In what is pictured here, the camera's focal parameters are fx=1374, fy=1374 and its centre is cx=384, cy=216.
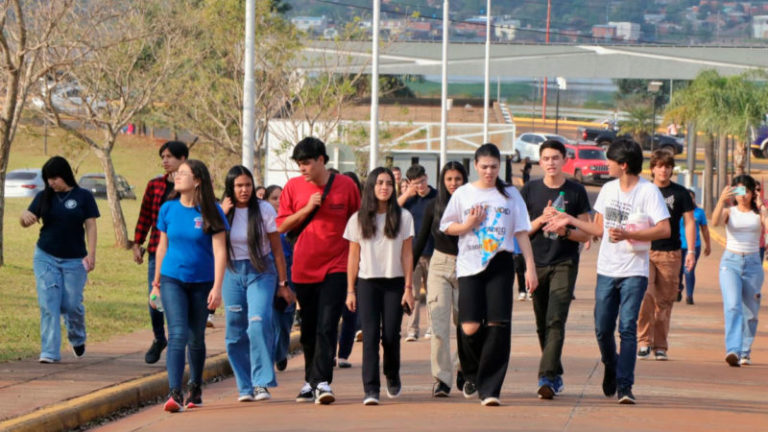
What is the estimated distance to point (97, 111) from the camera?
98.1 ft

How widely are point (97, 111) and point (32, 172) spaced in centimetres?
1806

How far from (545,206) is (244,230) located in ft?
7.50

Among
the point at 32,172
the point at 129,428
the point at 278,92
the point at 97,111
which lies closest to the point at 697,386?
the point at 129,428

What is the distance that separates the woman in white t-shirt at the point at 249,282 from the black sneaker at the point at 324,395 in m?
0.43

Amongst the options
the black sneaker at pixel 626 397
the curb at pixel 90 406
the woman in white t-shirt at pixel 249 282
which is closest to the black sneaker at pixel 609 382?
the black sneaker at pixel 626 397

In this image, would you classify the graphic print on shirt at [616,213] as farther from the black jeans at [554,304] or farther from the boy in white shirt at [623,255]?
the black jeans at [554,304]

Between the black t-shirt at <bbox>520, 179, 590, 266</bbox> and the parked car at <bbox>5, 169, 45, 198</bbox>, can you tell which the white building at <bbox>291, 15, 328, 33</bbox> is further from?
the black t-shirt at <bbox>520, 179, 590, 266</bbox>

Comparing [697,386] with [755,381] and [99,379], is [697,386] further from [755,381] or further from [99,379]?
[99,379]

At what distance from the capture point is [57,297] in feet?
38.9

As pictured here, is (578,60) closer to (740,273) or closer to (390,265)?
(740,273)

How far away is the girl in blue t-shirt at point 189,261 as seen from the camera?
9500 millimetres

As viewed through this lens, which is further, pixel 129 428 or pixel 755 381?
pixel 755 381

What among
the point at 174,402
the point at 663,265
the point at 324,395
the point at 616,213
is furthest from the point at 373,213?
the point at 663,265

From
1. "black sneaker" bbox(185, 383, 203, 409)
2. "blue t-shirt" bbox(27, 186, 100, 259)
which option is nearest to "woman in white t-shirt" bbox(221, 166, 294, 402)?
"black sneaker" bbox(185, 383, 203, 409)
